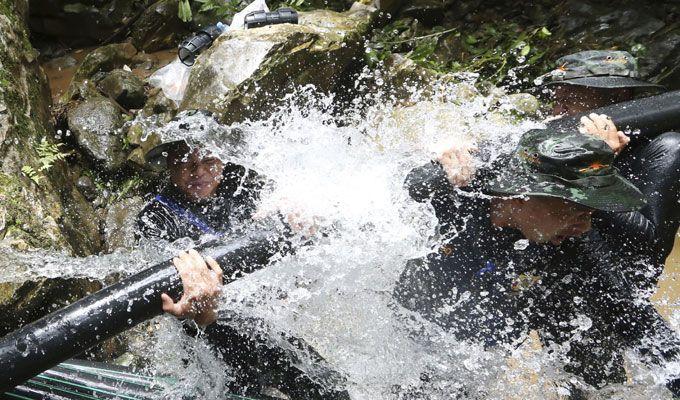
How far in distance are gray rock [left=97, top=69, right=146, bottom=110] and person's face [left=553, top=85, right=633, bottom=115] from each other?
3.92 m

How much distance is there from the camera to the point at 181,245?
289 cm

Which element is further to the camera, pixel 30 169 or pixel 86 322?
pixel 30 169

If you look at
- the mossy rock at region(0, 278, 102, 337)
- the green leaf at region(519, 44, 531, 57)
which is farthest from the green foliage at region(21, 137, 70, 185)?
the green leaf at region(519, 44, 531, 57)

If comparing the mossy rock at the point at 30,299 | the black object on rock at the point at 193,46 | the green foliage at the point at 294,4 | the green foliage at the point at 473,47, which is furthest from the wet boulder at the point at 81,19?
the mossy rock at the point at 30,299

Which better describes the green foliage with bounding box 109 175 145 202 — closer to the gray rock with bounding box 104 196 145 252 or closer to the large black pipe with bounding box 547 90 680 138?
the gray rock with bounding box 104 196 145 252

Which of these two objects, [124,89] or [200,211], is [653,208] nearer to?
[200,211]

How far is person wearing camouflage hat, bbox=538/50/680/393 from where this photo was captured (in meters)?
2.44

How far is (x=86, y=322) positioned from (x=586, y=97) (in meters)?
2.68

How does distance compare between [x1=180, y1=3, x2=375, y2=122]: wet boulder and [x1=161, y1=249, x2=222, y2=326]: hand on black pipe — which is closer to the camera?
[x1=161, y1=249, x2=222, y2=326]: hand on black pipe

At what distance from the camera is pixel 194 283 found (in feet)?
6.42

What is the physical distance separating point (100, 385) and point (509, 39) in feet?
15.9

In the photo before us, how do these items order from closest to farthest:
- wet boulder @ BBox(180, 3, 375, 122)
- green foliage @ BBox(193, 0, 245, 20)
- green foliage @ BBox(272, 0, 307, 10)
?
wet boulder @ BBox(180, 3, 375, 122)
green foliage @ BBox(272, 0, 307, 10)
green foliage @ BBox(193, 0, 245, 20)

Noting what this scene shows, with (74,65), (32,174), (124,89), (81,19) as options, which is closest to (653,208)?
(32,174)

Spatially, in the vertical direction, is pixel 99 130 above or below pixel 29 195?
below
